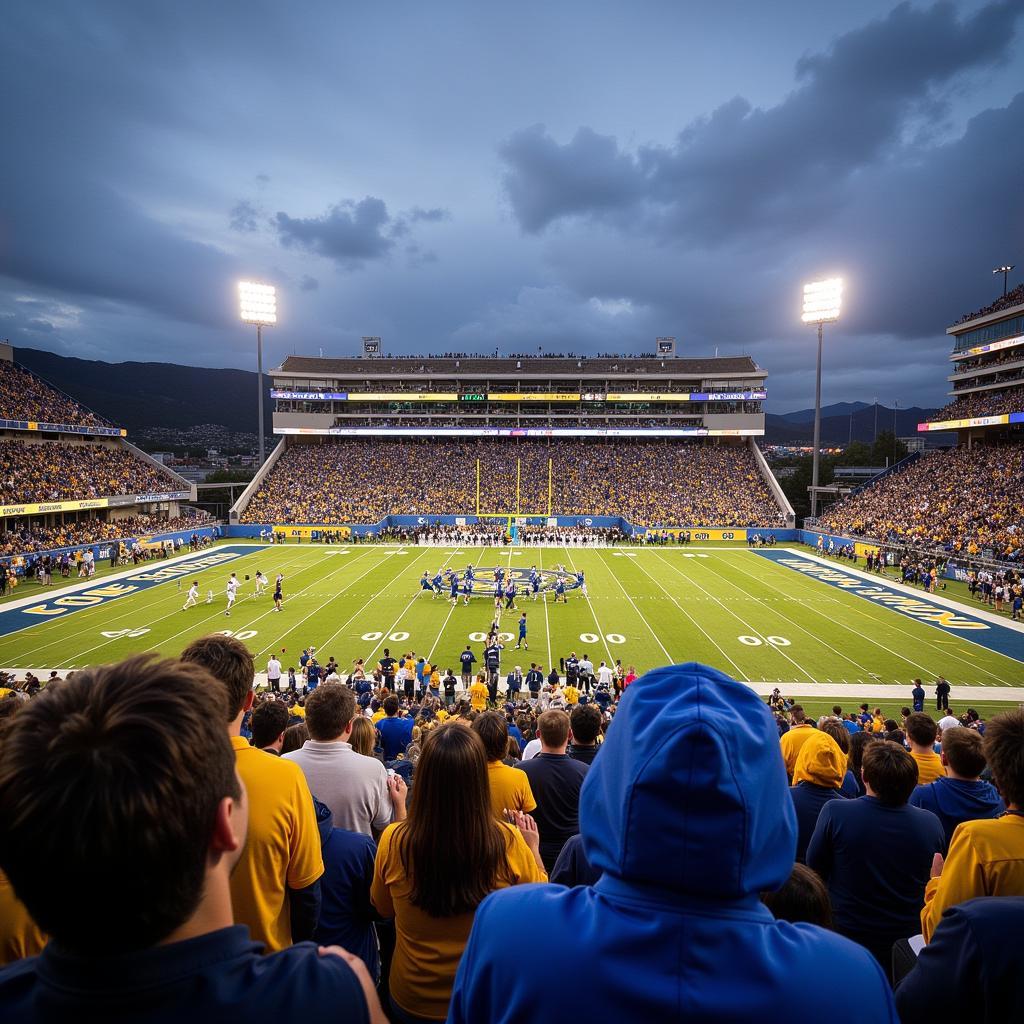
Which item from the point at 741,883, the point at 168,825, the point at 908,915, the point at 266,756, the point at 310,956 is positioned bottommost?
the point at 908,915

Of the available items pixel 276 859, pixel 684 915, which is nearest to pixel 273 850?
pixel 276 859

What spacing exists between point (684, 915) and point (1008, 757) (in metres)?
2.60

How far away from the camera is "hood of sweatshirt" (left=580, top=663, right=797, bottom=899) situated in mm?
1345

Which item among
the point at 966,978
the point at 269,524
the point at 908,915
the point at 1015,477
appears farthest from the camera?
the point at 269,524

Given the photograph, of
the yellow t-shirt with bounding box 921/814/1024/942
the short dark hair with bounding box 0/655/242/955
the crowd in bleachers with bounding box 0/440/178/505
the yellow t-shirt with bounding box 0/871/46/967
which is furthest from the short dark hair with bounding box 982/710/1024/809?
the crowd in bleachers with bounding box 0/440/178/505

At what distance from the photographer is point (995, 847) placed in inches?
109

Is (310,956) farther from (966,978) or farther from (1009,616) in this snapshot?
(1009,616)

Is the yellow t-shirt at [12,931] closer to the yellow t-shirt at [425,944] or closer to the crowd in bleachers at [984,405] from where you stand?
the yellow t-shirt at [425,944]

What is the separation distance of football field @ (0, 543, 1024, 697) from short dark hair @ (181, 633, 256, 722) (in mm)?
16653

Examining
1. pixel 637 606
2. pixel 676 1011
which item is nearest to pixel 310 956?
pixel 676 1011

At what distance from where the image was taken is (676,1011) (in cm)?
125

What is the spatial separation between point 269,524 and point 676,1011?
5312 cm

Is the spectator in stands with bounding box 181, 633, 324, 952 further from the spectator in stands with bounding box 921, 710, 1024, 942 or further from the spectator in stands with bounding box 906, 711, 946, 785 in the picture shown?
the spectator in stands with bounding box 906, 711, 946, 785

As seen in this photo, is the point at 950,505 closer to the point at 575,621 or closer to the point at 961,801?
the point at 575,621
